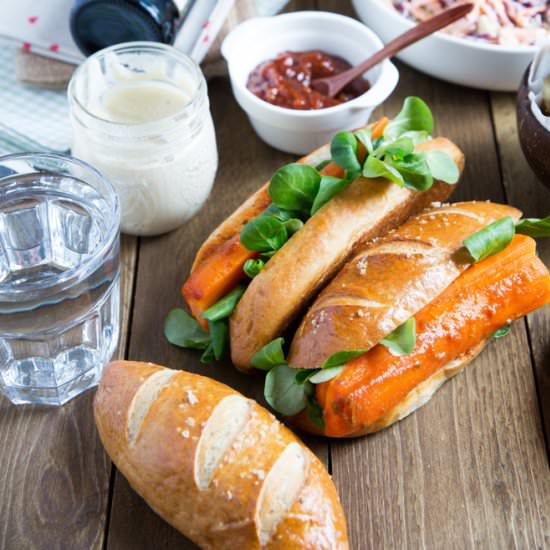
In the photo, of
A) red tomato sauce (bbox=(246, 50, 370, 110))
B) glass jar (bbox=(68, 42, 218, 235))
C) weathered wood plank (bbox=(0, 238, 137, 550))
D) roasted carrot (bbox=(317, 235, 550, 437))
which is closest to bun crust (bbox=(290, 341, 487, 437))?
roasted carrot (bbox=(317, 235, 550, 437))

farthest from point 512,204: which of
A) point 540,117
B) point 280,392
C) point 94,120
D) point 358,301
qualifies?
point 94,120

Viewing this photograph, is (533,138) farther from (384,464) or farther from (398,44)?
(384,464)

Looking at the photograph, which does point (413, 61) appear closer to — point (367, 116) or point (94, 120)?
point (367, 116)

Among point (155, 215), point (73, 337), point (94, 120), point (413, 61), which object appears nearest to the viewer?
point (73, 337)

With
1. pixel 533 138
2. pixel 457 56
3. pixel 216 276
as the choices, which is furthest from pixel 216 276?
pixel 457 56

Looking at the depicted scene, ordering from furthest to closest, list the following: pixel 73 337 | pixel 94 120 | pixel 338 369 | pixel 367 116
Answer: pixel 367 116, pixel 94 120, pixel 73 337, pixel 338 369

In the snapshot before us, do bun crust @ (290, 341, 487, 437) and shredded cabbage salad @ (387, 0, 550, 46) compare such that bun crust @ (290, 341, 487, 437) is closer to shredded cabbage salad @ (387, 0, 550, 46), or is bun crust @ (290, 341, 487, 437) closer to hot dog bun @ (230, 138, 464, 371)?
hot dog bun @ (230, 138, 464, 371)
